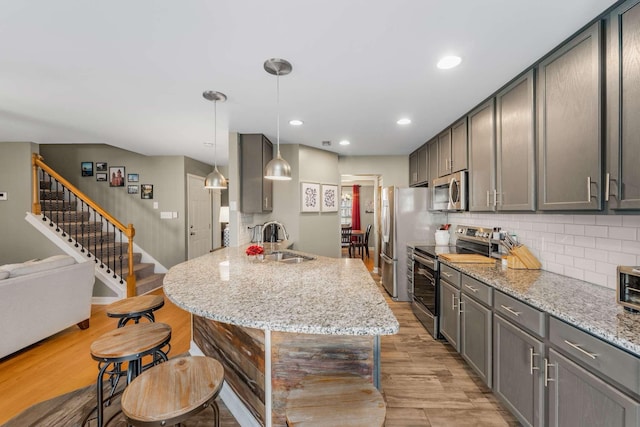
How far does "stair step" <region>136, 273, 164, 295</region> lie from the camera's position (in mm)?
4484

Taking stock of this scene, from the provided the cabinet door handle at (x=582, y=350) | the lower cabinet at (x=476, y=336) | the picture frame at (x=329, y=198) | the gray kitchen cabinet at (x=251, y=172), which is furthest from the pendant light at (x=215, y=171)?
the cabinet door handle at (x=582, y=350)

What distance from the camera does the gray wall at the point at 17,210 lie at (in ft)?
13.5

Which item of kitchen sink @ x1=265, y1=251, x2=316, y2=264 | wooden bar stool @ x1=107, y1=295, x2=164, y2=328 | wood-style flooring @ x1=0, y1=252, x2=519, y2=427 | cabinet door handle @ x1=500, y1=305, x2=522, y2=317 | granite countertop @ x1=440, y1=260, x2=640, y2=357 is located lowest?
wood-style flooring @ x1=0, y1=252, x2=519, y2=427

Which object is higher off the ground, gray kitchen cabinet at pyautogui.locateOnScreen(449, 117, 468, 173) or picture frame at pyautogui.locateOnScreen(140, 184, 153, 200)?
gray kitchen cabinet at pyautogui.locateOnScreen(449, 117, 468, 173)

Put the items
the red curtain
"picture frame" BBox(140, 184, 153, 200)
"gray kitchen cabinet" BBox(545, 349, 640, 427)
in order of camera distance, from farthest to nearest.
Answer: the red curtain
"picture frame" BBox(140, 184, 153, 200)
"gray kitchen cabinet" BBox(545, 349, 640, 427)

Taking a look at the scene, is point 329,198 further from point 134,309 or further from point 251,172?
point 134,309

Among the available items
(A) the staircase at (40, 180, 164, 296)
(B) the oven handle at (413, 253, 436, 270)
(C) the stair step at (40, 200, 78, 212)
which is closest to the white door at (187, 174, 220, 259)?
(A) the staircase at (40, 180, 164, 296)

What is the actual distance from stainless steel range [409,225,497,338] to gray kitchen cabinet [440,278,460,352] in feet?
0.33

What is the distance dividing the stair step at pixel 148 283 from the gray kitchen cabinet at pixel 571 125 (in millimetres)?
5255

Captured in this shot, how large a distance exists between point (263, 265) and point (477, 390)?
1933 millimetres

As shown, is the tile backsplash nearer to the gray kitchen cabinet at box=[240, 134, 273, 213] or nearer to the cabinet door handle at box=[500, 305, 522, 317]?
the cabinet door handle at box=[500, 305, 522, 317]

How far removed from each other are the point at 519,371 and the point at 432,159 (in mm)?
2826

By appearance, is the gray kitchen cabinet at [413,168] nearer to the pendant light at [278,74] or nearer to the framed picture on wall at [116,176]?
the pendant light at [278,74]

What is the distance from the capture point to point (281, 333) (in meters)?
1.38
